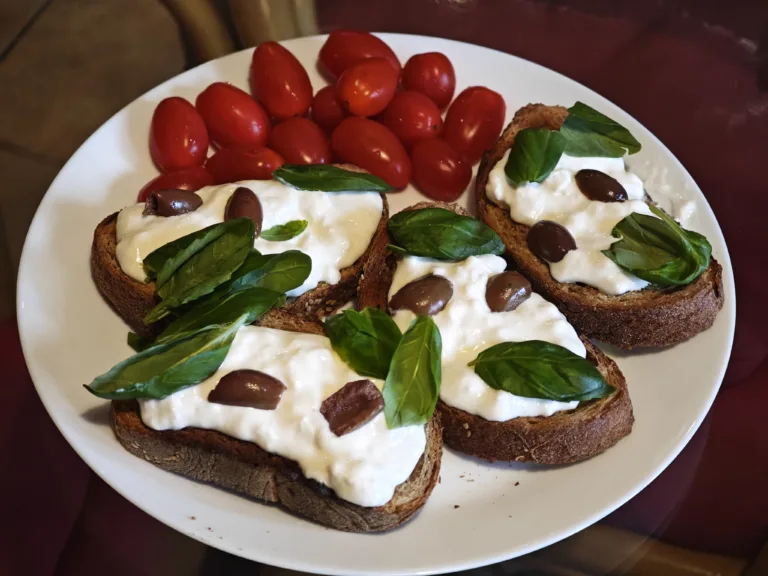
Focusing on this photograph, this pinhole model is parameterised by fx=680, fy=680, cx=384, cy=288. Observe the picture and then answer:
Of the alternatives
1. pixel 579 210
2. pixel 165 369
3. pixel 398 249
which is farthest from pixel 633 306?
pixel 165 369

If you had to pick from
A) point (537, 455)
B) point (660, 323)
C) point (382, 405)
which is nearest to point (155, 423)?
point (382, 405)

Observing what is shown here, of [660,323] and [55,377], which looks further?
[660,323]

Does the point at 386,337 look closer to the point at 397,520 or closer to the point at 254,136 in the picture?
the point at 397,520

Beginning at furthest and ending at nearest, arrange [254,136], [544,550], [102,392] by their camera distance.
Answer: [254,136] → [544,550] → [102,392]

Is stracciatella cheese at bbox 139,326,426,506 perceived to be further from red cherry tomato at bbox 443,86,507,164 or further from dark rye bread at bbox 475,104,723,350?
red cherry tomato at bbox 443,86,507,164

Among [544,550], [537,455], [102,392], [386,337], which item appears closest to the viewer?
[102,392]
